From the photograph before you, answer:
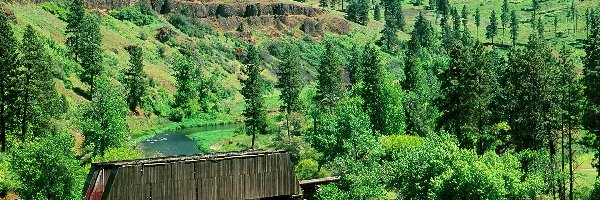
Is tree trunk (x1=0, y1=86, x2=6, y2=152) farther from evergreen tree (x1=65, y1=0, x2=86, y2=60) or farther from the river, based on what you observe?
evergreen tree (x1=65, y1=0, x2=86, y2=60)

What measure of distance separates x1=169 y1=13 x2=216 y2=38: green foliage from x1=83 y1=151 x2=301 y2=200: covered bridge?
111 m

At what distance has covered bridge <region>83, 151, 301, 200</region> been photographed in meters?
31.3

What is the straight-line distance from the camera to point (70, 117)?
75.4 m

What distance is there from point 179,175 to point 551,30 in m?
192

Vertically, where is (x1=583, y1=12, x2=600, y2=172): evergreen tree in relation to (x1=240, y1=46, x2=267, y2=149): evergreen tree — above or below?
above

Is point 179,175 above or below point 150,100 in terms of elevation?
above

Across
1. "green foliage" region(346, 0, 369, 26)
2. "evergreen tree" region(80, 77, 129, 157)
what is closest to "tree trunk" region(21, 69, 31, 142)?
"evergreen tree" region(80, 77, 129, 157)

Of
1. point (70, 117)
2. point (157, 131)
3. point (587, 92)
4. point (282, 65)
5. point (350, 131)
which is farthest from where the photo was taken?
point (157, 131)

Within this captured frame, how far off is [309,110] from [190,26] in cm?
6837

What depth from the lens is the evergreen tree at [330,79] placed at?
259 ft

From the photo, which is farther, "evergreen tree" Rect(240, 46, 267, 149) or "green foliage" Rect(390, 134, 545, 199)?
"evergreen tree" Rect(240, 46, 267, 149)

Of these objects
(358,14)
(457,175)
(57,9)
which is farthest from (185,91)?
(358,14)

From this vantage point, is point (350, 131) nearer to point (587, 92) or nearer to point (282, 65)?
point (587, 92)

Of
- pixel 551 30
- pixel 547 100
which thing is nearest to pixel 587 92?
pixel 547 100
